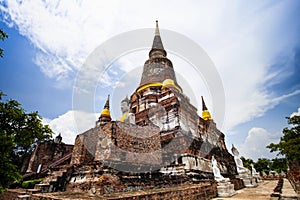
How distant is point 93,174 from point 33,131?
3.22 metres

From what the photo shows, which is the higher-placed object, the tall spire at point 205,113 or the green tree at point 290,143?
the tall spire at point 205,113

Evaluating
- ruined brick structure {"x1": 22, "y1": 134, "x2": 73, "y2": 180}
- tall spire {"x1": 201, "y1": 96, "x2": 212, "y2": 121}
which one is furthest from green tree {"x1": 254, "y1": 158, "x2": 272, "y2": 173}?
ruined brick structure {"x1": 22, "y1": 134, "x2": 73, "y2": 180}

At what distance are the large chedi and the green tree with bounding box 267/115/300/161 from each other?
6343 millimetres

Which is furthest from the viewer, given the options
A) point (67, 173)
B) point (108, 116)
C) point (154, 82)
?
point (108, 116)

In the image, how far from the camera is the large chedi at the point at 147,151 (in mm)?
7980

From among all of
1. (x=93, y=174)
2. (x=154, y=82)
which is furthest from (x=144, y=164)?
(x=154, y=82)

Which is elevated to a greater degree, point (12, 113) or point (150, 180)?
point (12, 113)

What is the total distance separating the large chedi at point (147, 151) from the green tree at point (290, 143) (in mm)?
6343

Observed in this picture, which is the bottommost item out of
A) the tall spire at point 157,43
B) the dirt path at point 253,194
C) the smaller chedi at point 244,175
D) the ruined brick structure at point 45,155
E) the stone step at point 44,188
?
the dirt path at point 253,194

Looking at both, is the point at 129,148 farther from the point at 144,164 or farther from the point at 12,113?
the point at 12,113

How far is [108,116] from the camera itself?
22.1 metres

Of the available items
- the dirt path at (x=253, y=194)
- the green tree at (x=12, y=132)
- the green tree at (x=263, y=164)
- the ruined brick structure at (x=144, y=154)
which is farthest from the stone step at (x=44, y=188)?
the green tree at (x=263, y=164)

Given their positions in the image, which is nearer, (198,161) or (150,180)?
(150,180)

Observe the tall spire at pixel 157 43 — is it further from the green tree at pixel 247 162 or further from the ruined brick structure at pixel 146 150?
the green tree at pixel 247 162
